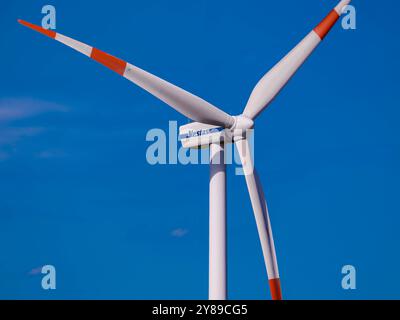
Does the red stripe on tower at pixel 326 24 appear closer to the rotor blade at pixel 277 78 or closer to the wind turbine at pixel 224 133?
the wind turbine at pixel 224 133

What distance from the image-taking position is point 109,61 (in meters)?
24.4

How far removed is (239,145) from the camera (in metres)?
27.4

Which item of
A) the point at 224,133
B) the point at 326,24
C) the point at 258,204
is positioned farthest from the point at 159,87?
the point at 326,24

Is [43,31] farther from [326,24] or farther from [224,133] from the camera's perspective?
[326,24]

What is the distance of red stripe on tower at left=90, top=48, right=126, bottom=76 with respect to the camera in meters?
24.3

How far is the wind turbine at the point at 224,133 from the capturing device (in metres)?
26.3

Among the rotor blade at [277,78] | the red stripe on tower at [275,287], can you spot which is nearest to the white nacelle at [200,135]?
the rotor blade at [277,78]

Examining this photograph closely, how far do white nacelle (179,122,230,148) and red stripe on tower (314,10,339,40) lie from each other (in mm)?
4917

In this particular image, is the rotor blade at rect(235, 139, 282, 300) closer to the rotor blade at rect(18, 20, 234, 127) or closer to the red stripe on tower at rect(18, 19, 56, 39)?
the rotor blade at rect(18, 20, 234, 127)

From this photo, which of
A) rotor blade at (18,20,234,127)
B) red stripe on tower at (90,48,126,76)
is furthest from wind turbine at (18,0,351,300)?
red stripe on tower at (90,48,126,76)

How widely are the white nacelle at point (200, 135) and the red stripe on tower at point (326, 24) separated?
4917mm

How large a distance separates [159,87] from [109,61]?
A: 182cm
